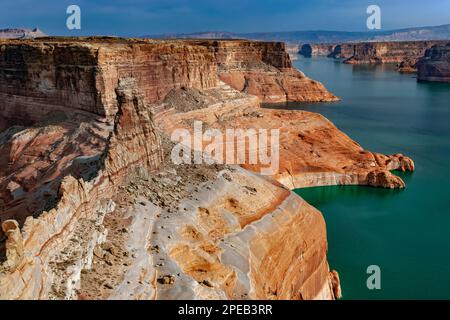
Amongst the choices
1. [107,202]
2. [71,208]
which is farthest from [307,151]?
[71,208]

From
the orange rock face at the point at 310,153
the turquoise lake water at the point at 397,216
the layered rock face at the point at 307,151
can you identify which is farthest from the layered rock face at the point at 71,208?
the orange rock face at the point at 310,153

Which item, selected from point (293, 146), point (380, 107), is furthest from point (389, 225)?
point (380, 107)

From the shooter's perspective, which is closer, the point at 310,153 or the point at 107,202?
the point at 107,202

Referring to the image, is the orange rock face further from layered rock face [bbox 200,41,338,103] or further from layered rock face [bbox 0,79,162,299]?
layered rock face [bbox 200,41,338,103]

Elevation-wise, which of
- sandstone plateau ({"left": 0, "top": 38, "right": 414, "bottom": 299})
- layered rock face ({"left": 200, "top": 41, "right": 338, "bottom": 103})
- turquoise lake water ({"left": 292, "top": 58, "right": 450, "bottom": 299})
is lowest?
turquoise lake water ({"left": 292, "top": 58, "right": 450, "bottom": 299})

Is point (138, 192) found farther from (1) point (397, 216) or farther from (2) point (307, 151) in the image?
(2) point (307, 151)

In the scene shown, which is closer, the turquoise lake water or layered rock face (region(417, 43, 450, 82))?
the turquoise lake water

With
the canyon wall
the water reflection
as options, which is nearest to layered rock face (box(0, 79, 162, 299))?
the canyon wall
